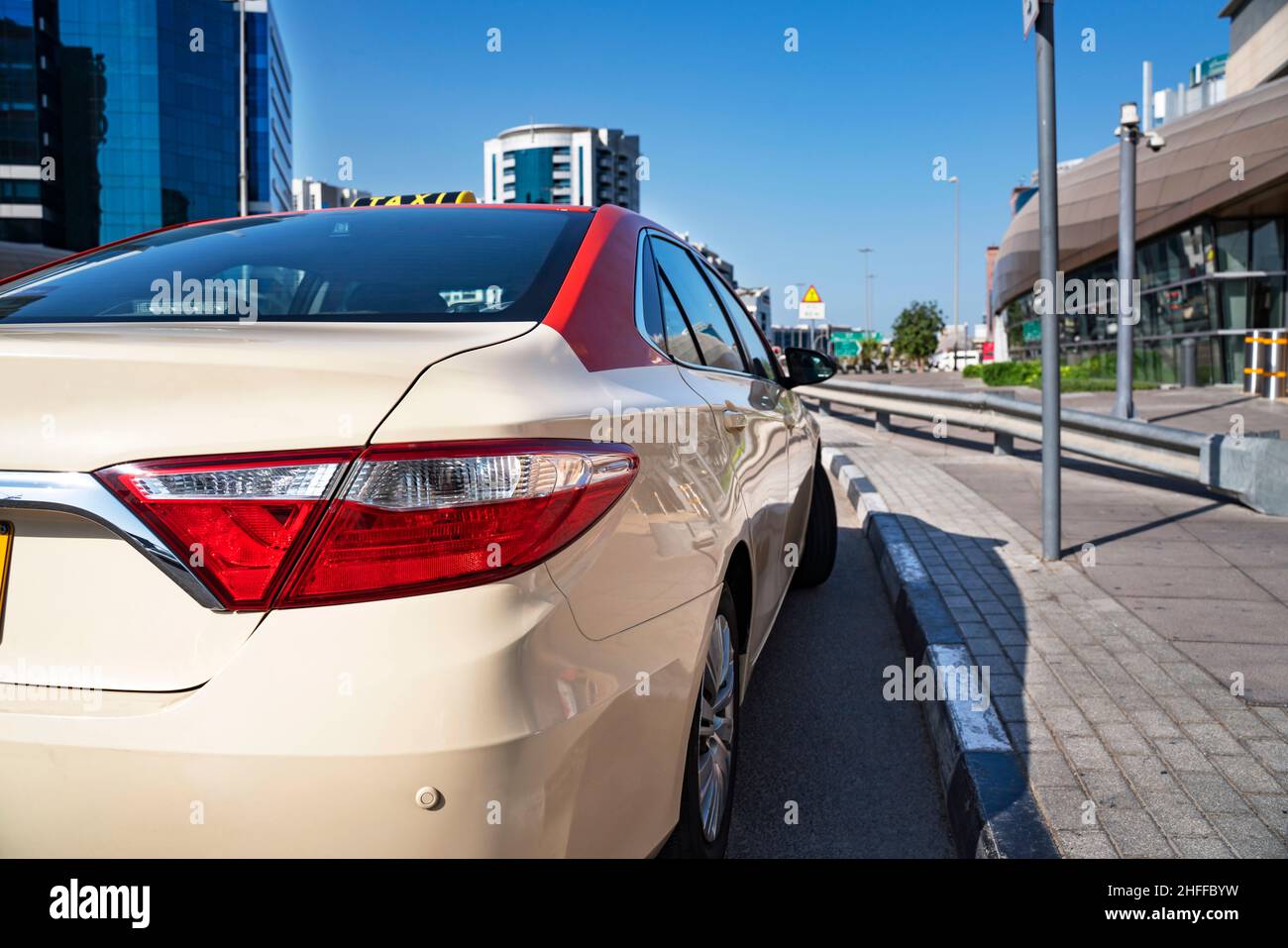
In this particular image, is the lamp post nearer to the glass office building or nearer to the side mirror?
the side mirror

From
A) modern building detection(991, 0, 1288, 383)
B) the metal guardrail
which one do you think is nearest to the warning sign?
modern building detection(991, 0, 1288, 383)

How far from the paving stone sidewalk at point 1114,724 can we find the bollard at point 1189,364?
71.3ft

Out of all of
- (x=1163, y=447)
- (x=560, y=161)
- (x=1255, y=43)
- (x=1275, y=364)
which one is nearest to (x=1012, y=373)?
(x=1275, y=364)

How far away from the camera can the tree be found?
7350 centimetres

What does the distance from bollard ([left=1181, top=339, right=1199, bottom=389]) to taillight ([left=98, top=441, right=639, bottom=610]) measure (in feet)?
86.4

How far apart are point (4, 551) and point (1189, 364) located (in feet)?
88.4

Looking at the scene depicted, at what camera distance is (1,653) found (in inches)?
59.9

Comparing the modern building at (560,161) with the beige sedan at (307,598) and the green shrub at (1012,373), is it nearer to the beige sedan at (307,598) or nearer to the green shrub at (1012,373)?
the green shrub at (1012,373)

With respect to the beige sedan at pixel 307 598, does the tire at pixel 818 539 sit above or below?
below

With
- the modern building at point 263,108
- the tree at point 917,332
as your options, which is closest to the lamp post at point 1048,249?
the tree at point 917,332

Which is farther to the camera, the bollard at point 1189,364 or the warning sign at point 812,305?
the bollard at point 1189,364

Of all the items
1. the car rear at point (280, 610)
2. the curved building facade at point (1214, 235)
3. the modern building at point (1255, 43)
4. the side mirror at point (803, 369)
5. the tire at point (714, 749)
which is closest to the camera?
the car rear at point (280, 610)

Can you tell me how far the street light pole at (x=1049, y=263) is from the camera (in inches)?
223
